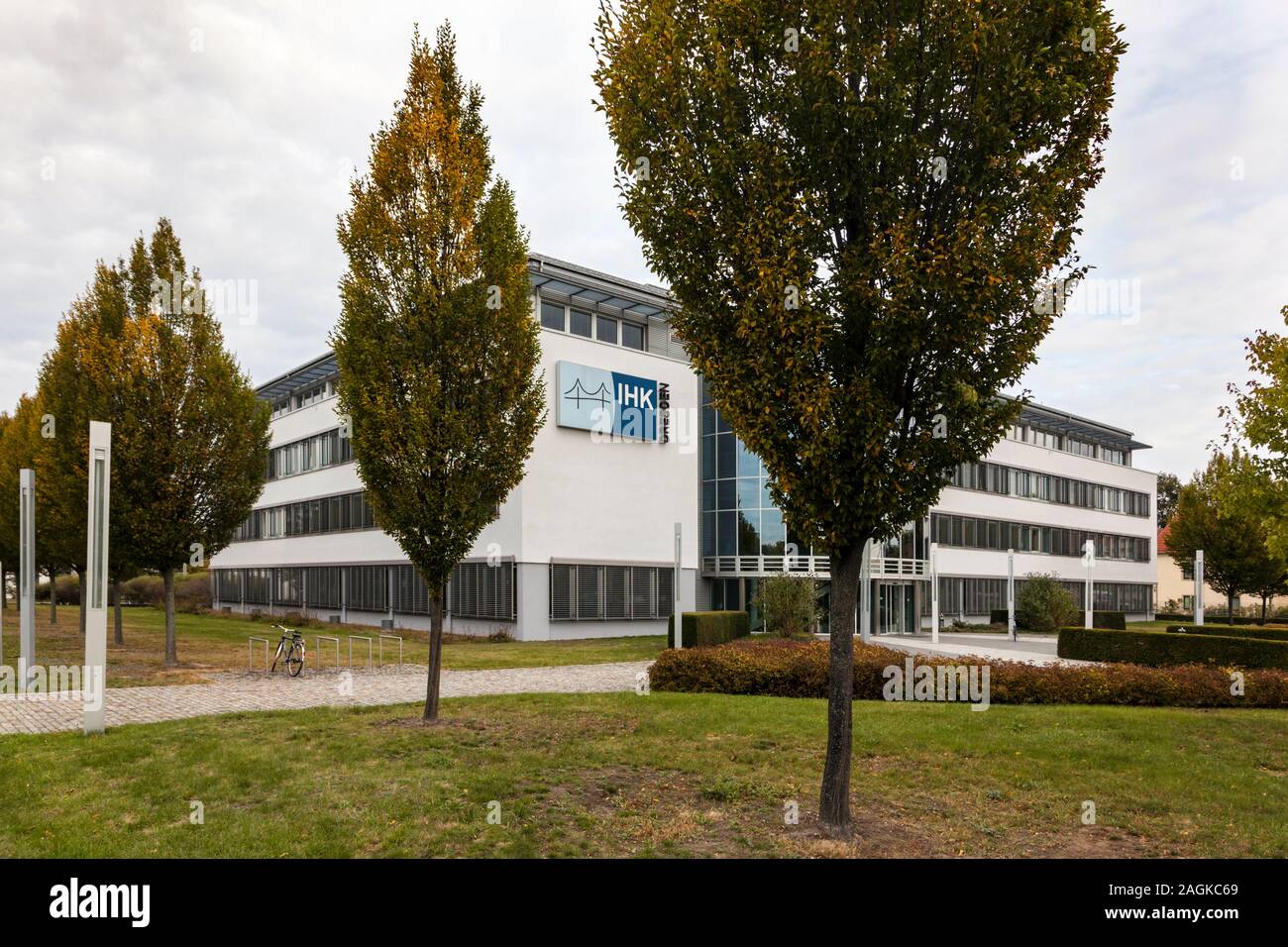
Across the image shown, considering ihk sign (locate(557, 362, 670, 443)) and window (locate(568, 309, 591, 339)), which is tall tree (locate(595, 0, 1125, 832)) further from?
window (locate(568, 309, 591, 339))

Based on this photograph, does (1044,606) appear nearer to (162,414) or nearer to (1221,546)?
(1221,546)

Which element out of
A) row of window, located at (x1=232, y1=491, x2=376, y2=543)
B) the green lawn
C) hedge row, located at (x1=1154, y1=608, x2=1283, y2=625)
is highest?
row of window, located at (x1=232, y1=491, x2=376, y2=543)

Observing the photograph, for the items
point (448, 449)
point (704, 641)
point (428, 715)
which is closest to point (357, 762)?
point (428, 715)

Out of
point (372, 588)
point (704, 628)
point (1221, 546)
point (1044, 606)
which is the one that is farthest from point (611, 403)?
point (1221, 546)

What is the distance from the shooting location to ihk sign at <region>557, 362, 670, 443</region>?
111ft

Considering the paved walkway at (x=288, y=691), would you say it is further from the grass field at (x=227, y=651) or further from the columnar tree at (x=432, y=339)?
the columnar tree at (x=432, y=339)

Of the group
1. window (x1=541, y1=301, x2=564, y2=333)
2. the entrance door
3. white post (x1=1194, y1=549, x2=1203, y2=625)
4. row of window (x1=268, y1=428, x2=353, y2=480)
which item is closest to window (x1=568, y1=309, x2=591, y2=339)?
window (x1=541, y1=301, x2=564, y2=333)

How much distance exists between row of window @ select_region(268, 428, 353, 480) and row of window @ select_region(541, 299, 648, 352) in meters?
14.9

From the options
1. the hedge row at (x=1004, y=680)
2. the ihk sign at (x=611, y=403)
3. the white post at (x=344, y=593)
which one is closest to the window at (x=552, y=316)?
the ihk sign at (x=611, y=403)

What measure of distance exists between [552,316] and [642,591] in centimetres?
1151

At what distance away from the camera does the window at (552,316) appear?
3369 cm

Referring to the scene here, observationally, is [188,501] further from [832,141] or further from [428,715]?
[832,141]

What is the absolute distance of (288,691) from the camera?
58.6ft

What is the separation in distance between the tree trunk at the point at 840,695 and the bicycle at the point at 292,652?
15.9 m
